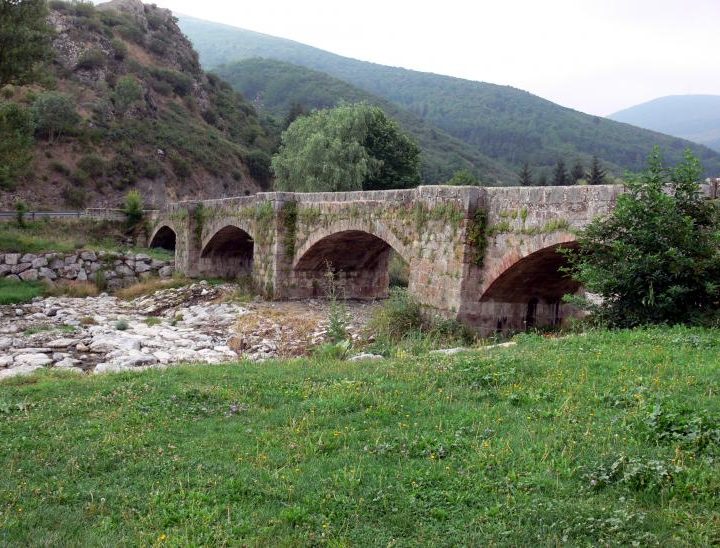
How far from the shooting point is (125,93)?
50.9 meters

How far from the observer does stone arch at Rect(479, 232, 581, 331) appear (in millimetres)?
12102

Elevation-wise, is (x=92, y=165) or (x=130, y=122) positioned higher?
(x=130, y=122)

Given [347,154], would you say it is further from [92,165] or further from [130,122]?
[130,122]

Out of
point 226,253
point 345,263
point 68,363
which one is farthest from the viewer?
point 226,253

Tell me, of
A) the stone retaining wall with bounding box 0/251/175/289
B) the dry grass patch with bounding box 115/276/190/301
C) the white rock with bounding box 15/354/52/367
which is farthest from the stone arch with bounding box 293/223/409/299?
the stone retaining wall with bounding box 0/251/175/289

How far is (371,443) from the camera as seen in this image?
5.84 meters

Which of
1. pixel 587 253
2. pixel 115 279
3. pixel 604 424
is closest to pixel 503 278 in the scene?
pixel 587 253

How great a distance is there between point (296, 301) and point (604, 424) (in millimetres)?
16432

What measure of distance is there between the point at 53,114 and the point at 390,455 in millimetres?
45837

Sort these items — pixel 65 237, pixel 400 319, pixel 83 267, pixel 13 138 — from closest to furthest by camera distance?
pixel 400 319 < pixel 13 138 < pixel 83 267 < pixel 65 237

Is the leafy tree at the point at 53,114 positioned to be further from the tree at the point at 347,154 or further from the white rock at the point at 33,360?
the white rock at the point at 33,360

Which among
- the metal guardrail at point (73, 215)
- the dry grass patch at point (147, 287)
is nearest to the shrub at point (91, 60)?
the metal guardrail at point (73, 215)

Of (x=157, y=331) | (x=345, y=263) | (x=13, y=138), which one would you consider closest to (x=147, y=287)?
(x=13, y=138)

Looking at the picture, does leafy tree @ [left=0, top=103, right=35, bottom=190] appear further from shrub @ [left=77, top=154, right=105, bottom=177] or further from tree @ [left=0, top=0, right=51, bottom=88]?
shrub @ [left=77, top=154, right=105, bottom=177]
